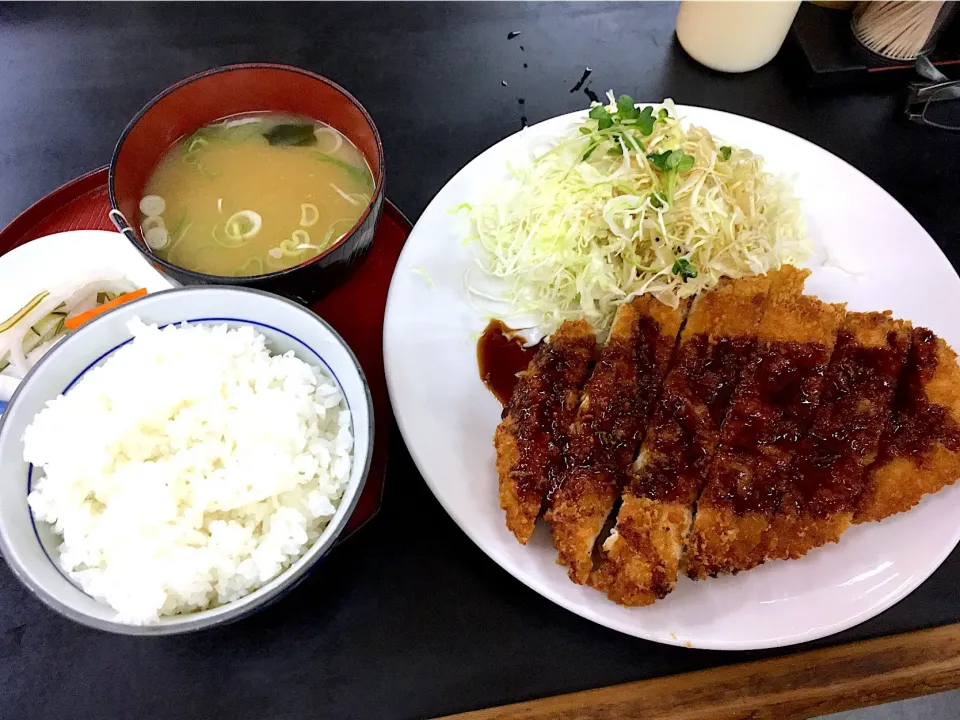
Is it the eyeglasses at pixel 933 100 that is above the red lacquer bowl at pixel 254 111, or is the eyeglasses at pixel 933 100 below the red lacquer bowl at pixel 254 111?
above

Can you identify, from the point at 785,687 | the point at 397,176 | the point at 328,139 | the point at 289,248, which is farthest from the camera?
the point at 397,176

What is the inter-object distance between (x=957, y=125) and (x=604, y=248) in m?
1.65

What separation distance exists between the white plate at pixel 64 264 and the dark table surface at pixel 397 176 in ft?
1.75

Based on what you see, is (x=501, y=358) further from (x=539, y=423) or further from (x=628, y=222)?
(x=628, y=222)

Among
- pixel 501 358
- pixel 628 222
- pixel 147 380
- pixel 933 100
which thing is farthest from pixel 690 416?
pixel 933 100

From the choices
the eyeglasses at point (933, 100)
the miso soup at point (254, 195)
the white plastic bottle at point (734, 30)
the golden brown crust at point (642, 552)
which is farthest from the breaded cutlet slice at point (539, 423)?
the eyeglasses at point (933, 100)

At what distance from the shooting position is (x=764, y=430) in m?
1.62

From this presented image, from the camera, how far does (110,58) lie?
267 cm

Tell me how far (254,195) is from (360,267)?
36 centimetres

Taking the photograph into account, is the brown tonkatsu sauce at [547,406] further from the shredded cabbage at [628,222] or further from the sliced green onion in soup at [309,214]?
the sliced green onion in soup at [309,214]

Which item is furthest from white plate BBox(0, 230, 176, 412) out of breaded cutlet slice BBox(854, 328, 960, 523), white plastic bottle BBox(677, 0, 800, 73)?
white plastic bottle BBox(677, 0, 800, 73)

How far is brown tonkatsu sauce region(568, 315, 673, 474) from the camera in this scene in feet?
5.29

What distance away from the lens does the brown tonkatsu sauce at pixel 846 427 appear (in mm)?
1559

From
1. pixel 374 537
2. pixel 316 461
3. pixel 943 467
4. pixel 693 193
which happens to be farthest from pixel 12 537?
pixel 943 467
